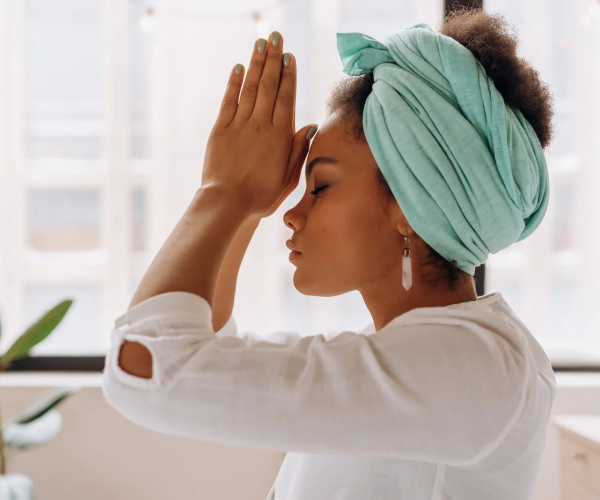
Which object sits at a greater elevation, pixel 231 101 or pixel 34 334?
pixel 231 101

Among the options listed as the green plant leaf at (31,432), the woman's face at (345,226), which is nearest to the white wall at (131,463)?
the green plant leaf at (31,432)

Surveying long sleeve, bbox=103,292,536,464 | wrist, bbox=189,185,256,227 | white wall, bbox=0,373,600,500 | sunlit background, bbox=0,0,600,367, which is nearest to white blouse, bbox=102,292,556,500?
long sleeve, bbox=103,292,536,464

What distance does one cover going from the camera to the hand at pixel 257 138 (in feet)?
2.30

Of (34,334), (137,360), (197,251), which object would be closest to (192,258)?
(197,251)

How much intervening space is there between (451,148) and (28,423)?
4.89 ft

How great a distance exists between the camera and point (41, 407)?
168cm

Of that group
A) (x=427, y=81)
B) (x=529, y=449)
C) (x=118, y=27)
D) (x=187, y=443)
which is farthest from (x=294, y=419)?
(x=118, y=27)

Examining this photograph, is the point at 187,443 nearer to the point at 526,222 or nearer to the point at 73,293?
the point at 73,293

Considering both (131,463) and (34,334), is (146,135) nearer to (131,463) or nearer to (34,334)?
(34,334)

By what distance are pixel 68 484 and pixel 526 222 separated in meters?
1.74

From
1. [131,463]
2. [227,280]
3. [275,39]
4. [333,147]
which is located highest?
[275,39]

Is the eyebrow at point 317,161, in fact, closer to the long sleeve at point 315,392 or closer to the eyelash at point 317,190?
the eyelash at point 317,190

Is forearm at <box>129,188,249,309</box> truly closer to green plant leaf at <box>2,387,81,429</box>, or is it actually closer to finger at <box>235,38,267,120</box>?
finger at <box>235,38,267,120</box>

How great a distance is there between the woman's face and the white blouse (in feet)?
0.62
